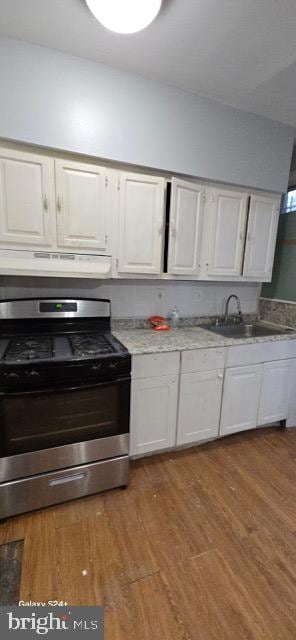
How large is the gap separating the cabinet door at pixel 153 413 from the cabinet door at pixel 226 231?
105 centimetres

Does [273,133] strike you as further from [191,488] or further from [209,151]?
[191,488]

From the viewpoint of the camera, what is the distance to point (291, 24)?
1.35 metres

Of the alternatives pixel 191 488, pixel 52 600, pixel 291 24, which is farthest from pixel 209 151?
pixel 52 600

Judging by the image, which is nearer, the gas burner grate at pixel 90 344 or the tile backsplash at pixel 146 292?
the gas burner grate at pixel 90 344

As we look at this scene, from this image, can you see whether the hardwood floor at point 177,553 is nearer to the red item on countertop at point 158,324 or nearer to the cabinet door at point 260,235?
the red item on countertop at point 158,324

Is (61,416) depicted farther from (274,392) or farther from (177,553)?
(274,392)

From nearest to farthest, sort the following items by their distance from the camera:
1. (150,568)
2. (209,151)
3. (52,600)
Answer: (52,600) < (150,568) < (209,151)

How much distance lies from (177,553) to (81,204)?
208 centimetres

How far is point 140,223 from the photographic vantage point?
1.96 meters

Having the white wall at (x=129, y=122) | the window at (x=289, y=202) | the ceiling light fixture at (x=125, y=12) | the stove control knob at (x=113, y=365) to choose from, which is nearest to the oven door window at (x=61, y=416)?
the stove control knob at (x=113, y=365)

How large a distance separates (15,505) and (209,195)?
2.46m

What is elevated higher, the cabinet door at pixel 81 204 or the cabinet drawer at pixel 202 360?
the cabinet door at pixel 81 204

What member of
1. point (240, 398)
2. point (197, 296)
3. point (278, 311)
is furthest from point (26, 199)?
point (278, 311)

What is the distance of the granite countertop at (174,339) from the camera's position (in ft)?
6.15
